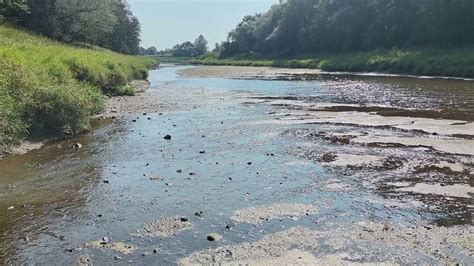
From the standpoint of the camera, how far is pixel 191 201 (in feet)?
38.3

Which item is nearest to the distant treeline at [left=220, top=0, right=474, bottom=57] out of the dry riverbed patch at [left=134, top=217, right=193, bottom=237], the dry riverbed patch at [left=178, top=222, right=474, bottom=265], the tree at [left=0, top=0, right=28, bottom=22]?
the tree at [left=0, top=0, right=28, bottom=22]

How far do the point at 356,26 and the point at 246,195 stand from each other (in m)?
91.8

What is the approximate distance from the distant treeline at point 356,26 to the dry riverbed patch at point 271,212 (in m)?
68.0

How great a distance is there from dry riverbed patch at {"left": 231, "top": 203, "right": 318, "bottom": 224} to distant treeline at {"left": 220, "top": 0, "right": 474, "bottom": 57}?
68.0 meters

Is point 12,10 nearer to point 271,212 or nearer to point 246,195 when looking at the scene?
point 246,195

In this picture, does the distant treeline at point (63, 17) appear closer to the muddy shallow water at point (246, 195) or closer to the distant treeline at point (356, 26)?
the muddy shallow water at point (246, 195)

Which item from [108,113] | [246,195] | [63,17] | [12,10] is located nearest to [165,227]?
[246,195]

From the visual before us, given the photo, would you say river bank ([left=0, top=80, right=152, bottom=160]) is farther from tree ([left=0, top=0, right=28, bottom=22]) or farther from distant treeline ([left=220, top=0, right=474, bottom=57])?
distant treeline ([left=220, top=0, right=474, bottom=57])

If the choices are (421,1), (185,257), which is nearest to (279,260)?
(185,257)

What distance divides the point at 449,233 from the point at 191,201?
5.86 meters

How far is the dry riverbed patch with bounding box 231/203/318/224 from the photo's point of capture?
10438mm

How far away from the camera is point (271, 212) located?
35.5ft

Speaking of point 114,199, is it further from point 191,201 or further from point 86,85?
point 86,85

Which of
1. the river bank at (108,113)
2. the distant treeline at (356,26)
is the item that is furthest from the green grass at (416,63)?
the river bank at (108,113)
